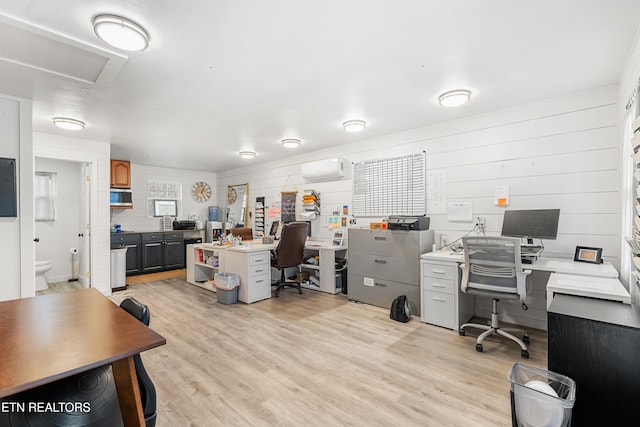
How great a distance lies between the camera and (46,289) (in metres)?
5.02

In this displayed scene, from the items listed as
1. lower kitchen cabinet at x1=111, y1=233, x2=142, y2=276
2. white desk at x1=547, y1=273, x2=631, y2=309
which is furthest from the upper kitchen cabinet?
white desk at x1=547, y1=273, x2=631, y2=309

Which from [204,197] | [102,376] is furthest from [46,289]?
[102,376]

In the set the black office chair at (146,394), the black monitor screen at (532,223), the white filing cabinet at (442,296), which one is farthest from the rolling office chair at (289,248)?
the black office chair at (146,394)

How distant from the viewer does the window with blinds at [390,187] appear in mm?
4117

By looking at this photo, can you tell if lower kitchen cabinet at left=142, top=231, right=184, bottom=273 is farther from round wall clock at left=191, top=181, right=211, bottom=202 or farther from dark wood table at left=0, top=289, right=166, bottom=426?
dark wood table at left=0, top=289, right=166, bottom=426

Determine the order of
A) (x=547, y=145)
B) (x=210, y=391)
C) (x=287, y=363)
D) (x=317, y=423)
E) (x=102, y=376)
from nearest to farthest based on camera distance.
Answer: (x=102, y=376)
(x=317, y=423)
(x=210, y=391)
(x=287, y=363)
(x=547, y=145)

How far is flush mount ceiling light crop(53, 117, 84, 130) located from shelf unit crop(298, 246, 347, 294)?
11.6 feet

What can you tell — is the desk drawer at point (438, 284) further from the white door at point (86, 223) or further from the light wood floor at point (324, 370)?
the white door at point (86, 223)

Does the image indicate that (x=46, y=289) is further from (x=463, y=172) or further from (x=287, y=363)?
(x=463, y=172)

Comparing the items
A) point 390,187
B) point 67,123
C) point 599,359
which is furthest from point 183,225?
point 599,359

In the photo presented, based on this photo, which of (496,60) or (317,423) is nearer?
(317,423)

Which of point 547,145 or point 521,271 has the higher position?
point 547,145

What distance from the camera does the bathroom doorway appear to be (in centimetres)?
536

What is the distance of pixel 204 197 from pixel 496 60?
23.1 ft
